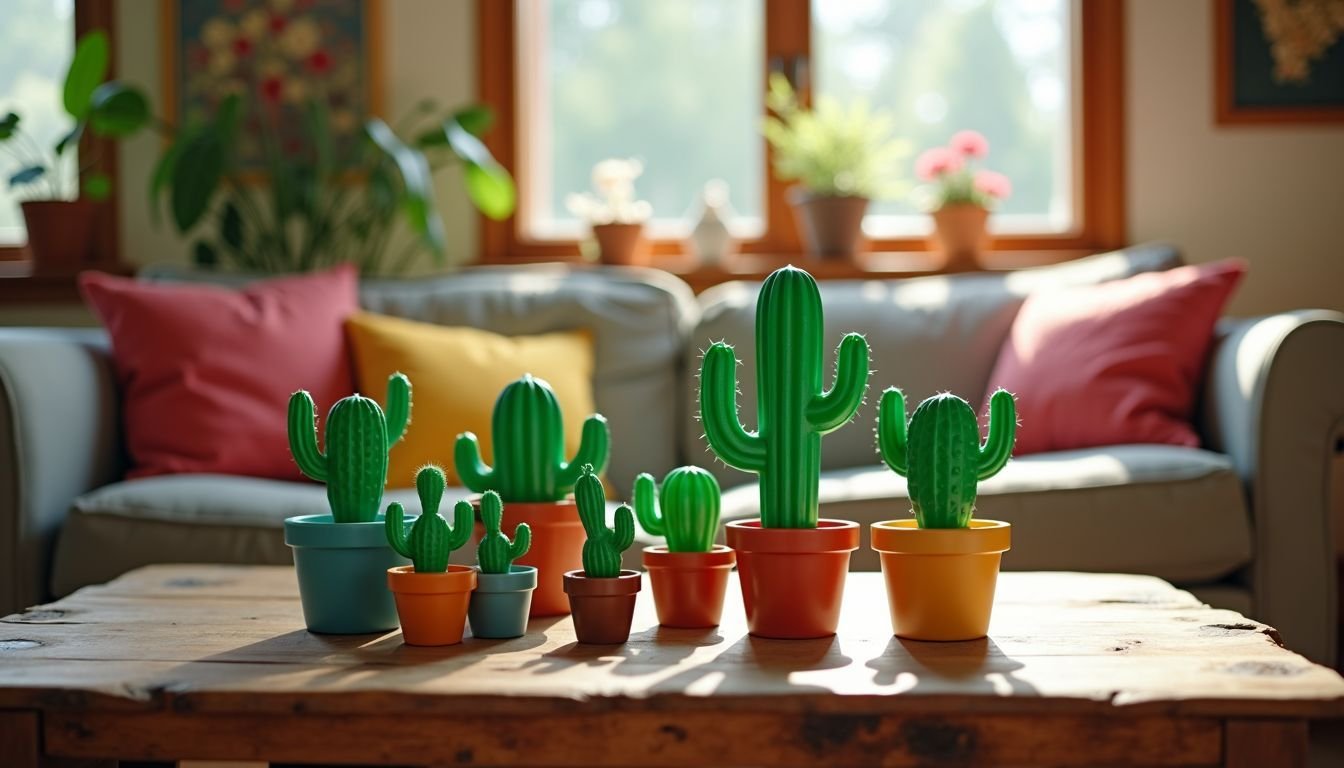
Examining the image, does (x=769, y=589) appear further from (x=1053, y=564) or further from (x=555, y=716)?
(x=1053, y=564)

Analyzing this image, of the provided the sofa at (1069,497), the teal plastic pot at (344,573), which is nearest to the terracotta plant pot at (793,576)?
the teal plastic pot at (344,573)

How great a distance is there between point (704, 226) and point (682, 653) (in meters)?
2.31

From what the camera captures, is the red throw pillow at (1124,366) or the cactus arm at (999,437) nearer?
the cactus arm at (999,437)

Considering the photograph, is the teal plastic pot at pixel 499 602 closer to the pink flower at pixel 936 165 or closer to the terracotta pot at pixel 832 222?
the terracotta pot at pixel 832 222

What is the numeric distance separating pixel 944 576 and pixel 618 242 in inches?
90.0

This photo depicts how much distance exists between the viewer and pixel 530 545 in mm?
1360

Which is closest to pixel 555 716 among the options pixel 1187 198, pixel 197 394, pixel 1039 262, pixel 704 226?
pixel 197 394

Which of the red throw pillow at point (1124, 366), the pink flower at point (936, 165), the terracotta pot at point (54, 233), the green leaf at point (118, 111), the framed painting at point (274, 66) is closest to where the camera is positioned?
the red throw pillow at point (1124, 366)

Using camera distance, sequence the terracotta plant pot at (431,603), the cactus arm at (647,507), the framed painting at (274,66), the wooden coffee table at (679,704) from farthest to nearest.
Result: the framed painting at (274,66) < the cactus arm at (647,507) < the terracotta plant pot at (431,603) < the wooden coffee table at (679,704)

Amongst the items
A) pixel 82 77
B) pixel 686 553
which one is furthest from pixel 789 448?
pixel 82 77

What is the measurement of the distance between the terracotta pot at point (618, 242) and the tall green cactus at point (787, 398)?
2.16 metres

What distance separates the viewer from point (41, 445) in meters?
2.32

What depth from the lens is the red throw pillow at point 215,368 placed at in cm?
262

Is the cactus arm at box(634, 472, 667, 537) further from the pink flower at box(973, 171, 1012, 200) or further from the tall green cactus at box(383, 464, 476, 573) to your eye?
the pink flower at box(973, 171, 1012, 200)
